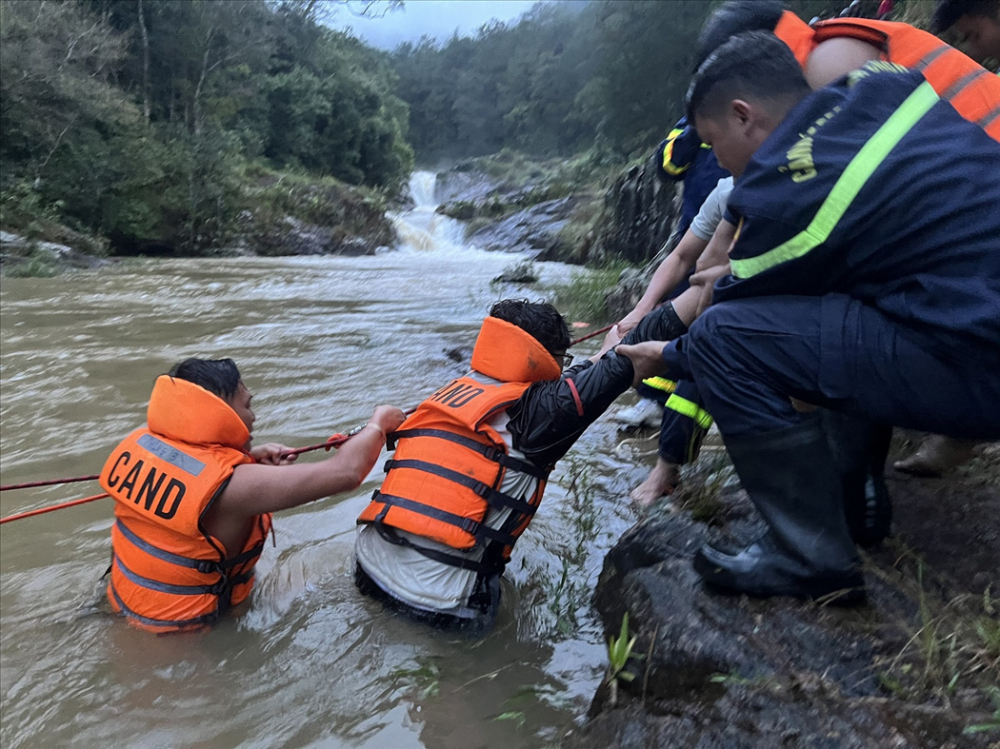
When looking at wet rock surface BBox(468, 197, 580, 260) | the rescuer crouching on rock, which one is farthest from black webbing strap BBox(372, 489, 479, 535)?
wet rock surface BBox(468, 197, 580, 260)

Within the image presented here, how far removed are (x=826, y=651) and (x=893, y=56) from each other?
163 centimetres

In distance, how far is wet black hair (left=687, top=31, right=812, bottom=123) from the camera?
5.79 feet

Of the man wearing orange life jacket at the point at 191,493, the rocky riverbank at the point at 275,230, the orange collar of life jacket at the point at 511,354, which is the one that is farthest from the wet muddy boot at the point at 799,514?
the rocky riverbank at the point at 275,230

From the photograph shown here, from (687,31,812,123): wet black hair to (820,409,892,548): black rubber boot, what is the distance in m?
0.96

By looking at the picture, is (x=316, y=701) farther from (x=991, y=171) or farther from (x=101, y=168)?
(x=101, y=168)

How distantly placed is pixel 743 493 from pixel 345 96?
33.7 metres

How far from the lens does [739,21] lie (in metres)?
2.28

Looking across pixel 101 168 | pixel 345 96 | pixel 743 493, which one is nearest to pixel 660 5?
pixel 345 96

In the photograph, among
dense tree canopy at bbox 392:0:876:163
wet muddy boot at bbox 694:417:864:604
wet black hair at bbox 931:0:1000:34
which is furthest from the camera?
dense tree canopy at bbox 392:0:876:163

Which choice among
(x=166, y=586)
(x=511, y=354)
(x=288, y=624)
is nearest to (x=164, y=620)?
(x=166, y=586)

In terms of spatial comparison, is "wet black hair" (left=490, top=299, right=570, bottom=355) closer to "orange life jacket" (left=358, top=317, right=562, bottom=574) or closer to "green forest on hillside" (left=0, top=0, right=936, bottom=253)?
"orange life jacket" (left=358, top=317, right=562, bottom=574)

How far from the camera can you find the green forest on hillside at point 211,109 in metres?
15.6

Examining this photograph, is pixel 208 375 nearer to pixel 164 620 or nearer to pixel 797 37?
pixel 164 620

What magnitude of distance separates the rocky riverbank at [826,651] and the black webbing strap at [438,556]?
48 cm
